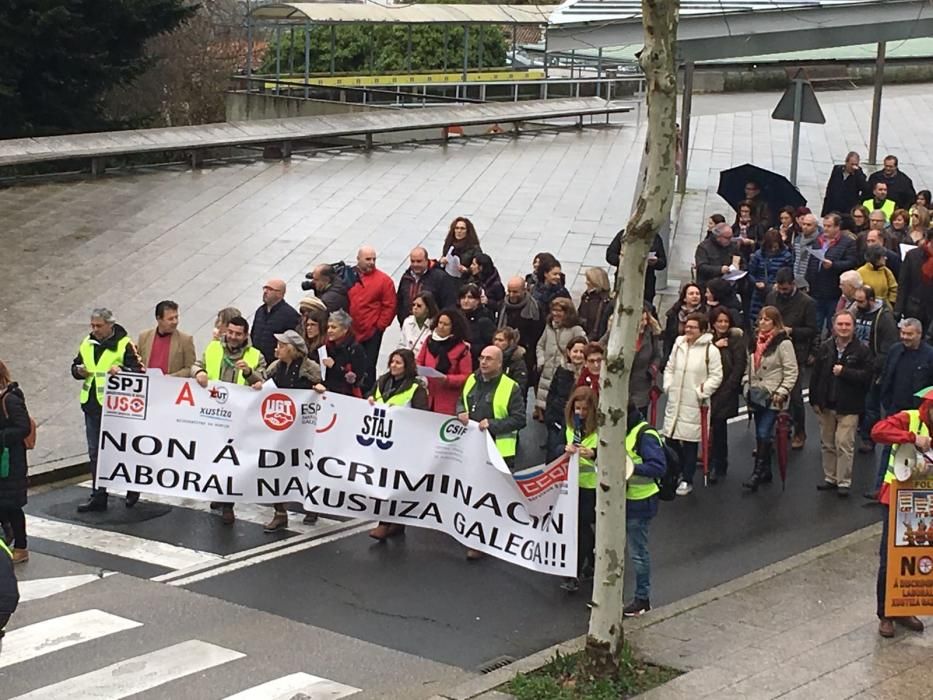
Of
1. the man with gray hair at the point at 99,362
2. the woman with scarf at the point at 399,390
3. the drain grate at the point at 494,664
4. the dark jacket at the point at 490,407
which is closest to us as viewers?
the drain grate at the point at 494,664

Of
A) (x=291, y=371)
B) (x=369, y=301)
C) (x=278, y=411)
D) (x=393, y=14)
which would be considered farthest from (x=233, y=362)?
(x=393, y=14)

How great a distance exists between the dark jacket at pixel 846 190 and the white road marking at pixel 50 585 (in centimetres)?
1318

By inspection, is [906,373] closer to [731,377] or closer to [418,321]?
[731,377]

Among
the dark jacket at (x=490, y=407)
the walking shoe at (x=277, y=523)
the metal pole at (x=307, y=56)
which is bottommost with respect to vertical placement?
the walking shoe at (x=277, y=523)

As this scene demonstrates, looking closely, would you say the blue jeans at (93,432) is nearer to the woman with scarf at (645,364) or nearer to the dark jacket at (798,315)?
the woman with scarf at (645,364)

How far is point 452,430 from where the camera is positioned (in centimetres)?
1136

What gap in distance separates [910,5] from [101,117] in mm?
16579

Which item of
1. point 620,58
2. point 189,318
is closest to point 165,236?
point 189,318

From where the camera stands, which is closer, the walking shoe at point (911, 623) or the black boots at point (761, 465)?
the walking shoe at point (911, 623)

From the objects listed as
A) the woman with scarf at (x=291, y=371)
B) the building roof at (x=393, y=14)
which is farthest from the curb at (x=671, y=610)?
the building roof at (x=393, y=14)

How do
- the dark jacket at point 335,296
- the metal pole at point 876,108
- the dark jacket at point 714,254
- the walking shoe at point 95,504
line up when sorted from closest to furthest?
the walking shoe at point 95,504
the dark jacket at point 335,296
the dark jacket at point 714,254
the metal pole at point 876,108

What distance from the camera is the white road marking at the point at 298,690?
8805mm

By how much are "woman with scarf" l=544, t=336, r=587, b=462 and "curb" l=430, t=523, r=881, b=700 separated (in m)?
1.88

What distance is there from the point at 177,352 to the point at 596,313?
3799 mm
